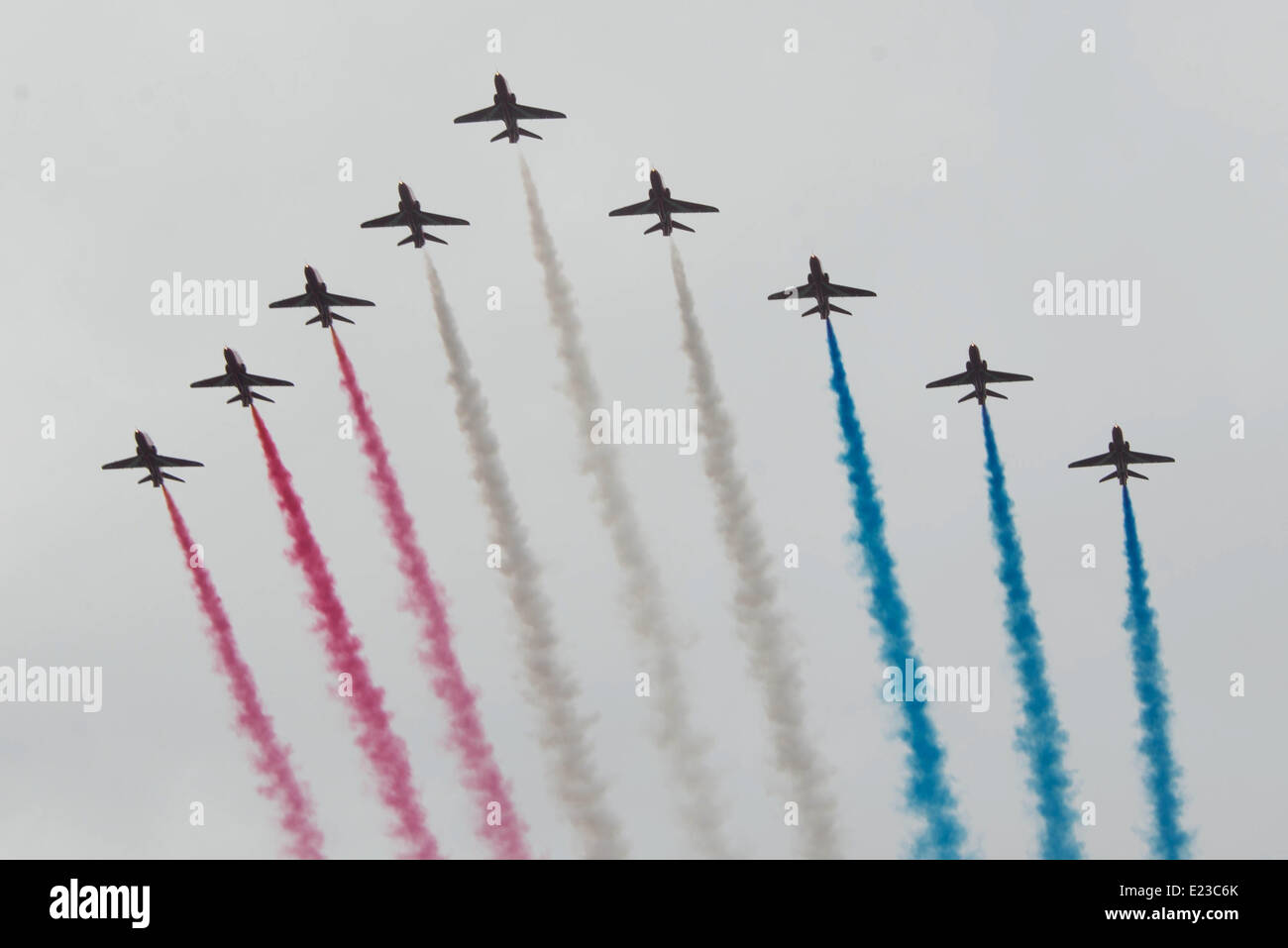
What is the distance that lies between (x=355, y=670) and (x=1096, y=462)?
43952 millimetres

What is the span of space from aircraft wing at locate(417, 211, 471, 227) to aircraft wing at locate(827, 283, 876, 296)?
21.0m

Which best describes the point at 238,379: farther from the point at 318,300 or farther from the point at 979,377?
the point at 979,377

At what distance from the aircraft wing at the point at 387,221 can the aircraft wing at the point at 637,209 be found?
38.7 feet

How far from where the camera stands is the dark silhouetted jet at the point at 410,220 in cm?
10394

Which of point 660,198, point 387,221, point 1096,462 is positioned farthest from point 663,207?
point 1096,462

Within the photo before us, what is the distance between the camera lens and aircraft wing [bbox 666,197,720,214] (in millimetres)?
104438

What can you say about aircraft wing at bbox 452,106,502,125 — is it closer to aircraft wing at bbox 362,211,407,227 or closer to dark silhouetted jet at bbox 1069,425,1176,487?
aircraft wing at bbox 362,211,407,227

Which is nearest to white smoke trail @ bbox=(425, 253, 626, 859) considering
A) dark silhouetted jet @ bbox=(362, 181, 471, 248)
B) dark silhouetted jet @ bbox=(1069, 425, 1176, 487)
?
dark silhouetted jet @ bbox=(362, 181, 471, 248)

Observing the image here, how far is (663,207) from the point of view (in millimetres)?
104188

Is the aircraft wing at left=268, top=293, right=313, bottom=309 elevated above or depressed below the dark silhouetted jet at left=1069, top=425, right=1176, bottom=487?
above
